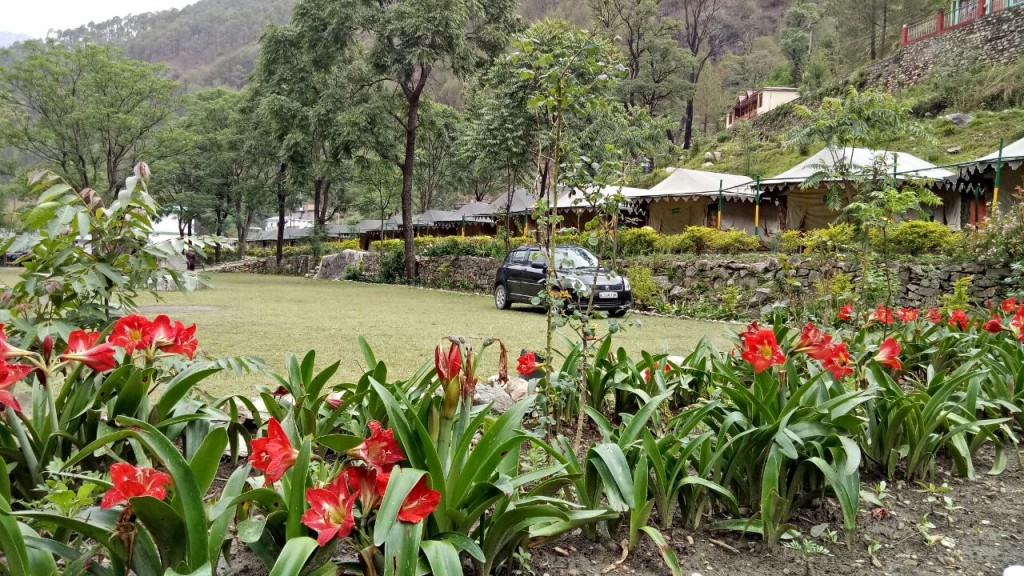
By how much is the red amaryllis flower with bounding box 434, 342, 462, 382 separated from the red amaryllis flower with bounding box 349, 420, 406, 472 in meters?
0.21

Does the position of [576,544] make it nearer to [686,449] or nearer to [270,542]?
[686,449]

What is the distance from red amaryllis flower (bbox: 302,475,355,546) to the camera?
144 centimetres

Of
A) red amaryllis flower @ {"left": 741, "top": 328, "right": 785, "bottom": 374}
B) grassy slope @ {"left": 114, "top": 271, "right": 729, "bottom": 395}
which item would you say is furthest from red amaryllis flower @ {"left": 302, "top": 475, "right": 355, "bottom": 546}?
grassy slope @ {"left": 114, "top": 271, "right": 729, "bottom": 395}

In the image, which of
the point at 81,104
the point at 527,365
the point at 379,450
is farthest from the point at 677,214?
the point at 81,104

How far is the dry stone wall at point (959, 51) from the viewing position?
28.0 m

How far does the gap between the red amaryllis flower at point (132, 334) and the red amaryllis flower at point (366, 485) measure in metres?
Answer: 1.09

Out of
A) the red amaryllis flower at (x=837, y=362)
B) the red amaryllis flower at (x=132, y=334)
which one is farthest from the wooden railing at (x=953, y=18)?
the red amaryllis flower at (x=132, y=334)

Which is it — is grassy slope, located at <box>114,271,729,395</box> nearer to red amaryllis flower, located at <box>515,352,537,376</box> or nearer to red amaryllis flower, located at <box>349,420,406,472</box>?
red amaryllis flower, located at <box>515,352,537,376</box>

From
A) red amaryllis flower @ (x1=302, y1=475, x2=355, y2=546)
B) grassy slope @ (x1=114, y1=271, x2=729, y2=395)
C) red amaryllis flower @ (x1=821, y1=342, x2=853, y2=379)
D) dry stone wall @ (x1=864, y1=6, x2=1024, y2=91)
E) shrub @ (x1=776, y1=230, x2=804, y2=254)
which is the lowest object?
grassy slope @ (x1=114, y1=271, x2=729, y2=395)

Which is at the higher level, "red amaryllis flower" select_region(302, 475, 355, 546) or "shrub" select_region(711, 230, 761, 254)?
"shrub" select_region(711, 230, 761, 254)

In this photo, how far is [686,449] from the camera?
2.20 metres

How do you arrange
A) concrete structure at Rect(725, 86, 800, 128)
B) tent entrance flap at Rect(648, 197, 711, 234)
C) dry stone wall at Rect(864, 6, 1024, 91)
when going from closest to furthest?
tent entrance flap at Rect(648, 197, 711, 234) < dry stone wall at Rect(864, 6, 1024, 91) < concrete structure at Rect(725, 86, 800, 128)

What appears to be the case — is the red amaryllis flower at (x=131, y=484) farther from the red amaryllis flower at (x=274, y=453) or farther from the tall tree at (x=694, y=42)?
the tall tree at (x=694, y=42)

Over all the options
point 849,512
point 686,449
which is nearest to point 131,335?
point 686,449
